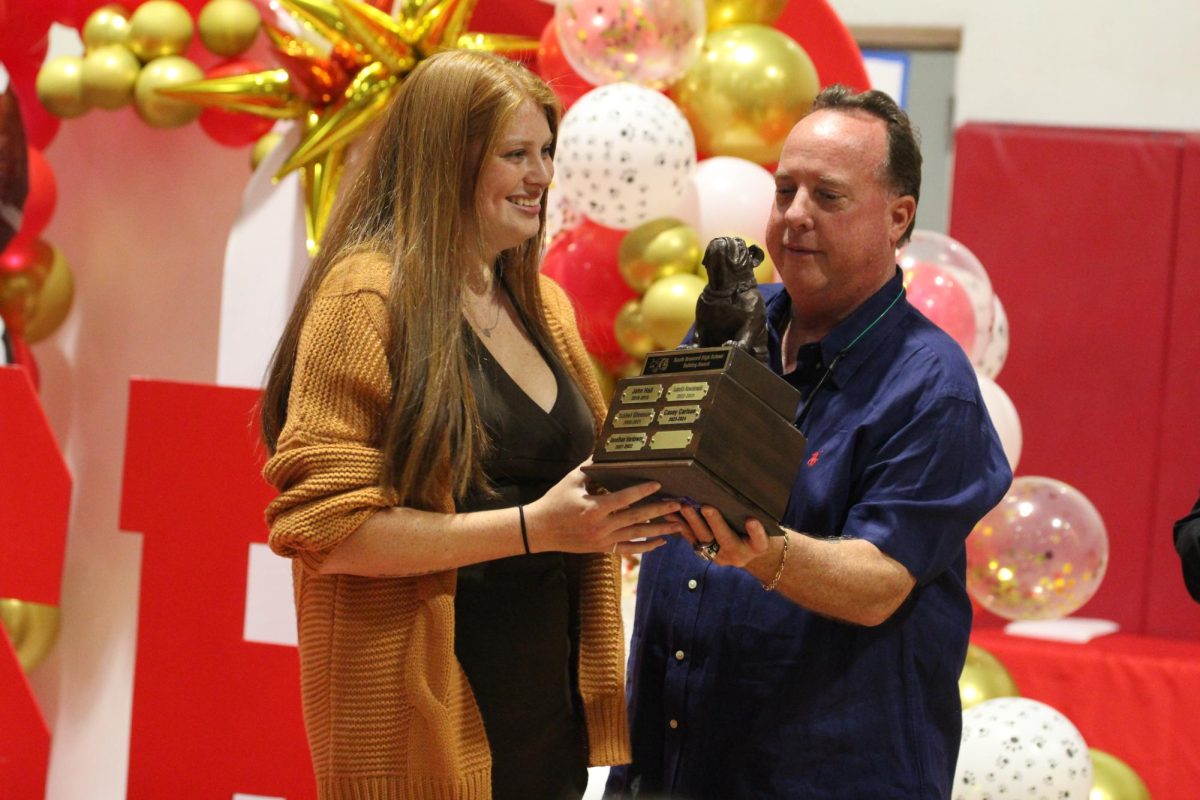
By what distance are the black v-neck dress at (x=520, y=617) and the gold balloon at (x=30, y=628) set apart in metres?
2.55

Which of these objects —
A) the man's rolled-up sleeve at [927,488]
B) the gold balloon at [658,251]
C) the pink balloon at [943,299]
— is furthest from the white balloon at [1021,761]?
the man's rolled-up sleeve at [927,488]

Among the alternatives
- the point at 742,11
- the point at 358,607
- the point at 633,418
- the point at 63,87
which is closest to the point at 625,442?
the point at 633,418

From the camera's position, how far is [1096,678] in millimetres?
4434

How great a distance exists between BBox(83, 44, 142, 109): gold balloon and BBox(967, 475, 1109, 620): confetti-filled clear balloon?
2.46 meters

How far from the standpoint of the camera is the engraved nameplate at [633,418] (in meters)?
1.62

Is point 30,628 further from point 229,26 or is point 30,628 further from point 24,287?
point 229,26

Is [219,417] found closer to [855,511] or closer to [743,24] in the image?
[743,24]

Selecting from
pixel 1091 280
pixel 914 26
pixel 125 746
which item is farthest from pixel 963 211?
pixel 125 746

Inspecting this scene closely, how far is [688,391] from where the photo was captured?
163 cm

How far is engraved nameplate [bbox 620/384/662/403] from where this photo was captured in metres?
1.65

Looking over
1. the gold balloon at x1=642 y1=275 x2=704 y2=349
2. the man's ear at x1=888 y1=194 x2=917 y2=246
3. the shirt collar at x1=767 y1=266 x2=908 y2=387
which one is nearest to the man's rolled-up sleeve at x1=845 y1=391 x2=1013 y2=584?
the shirt collar at x1=767 y1=266 x2=908 y2=387

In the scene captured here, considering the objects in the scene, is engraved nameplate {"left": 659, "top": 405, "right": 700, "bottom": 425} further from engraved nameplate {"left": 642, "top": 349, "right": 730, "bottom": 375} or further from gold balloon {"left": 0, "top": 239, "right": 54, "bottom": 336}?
gold balloon {"left": 0, "top": 239, "right": 54, "bottom": 336}

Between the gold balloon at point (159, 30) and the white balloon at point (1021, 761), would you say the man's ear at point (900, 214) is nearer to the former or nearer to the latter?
the white balloon at point (1021, 761)

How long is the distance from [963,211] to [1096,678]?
1.99 meters
